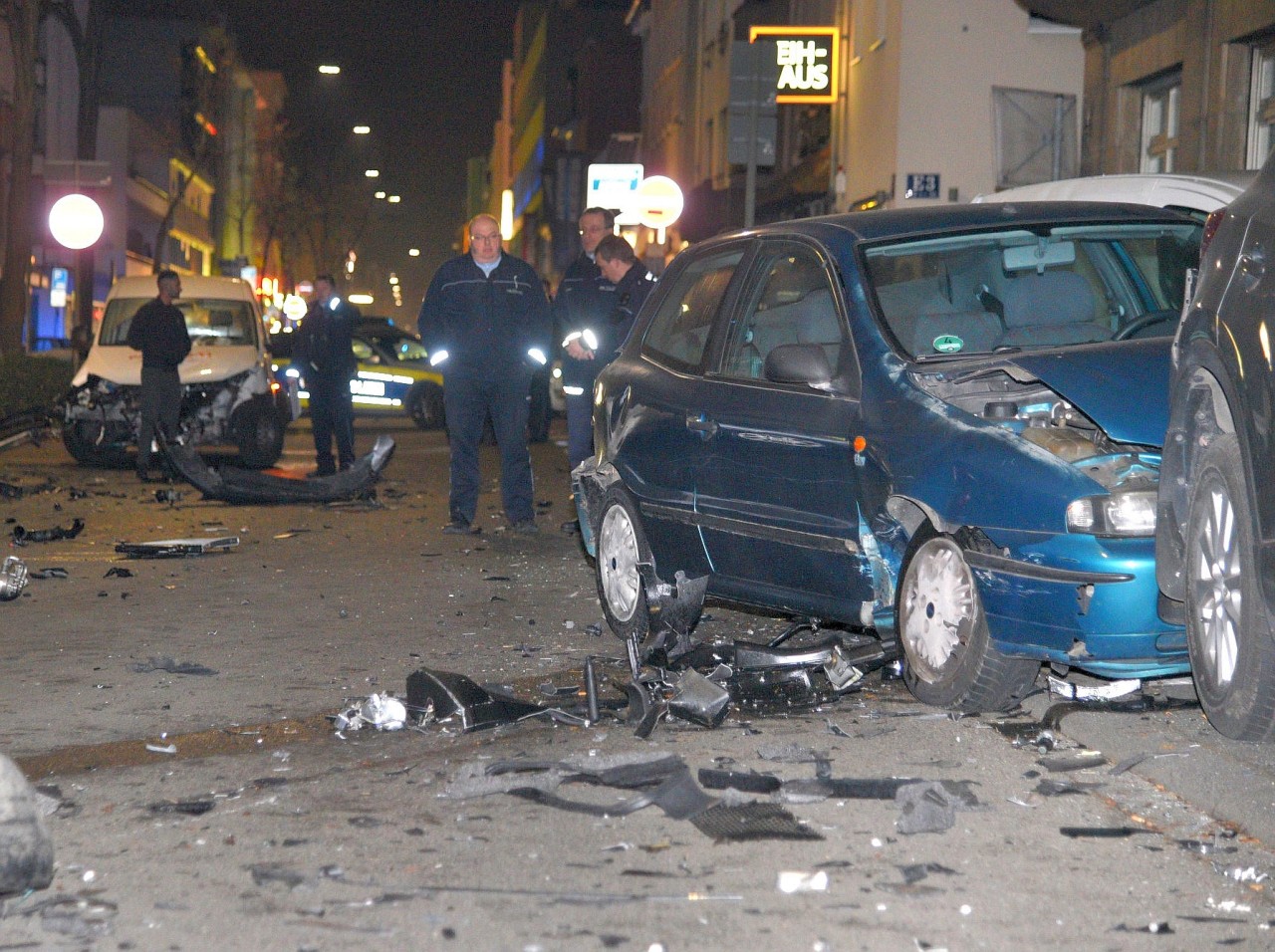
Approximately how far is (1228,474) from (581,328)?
27.5 ft

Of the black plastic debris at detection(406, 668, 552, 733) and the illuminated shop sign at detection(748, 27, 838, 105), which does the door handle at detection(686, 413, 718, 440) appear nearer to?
the black plastic debris at detection(406, 668, 552, 733)

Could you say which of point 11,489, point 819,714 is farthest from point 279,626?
point 11,489

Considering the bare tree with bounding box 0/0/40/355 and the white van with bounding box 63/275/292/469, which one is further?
the bare tree with bounding box 0/0/40/355

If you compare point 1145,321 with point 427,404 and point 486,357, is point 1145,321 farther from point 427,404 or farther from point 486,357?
point 427,404

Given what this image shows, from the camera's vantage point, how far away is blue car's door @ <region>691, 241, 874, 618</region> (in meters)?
6.39

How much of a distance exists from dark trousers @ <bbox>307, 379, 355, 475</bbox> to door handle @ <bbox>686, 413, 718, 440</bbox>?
10.5 metres

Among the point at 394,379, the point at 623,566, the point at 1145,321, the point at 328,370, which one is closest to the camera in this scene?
the point at 1145,321

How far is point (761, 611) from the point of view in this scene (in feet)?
28.1

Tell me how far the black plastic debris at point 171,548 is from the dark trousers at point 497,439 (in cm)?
164

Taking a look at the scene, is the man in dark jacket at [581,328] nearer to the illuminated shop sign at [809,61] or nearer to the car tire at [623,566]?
the car tire at [623,566]

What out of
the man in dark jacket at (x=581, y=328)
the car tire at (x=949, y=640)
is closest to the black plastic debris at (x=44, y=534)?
the man in dark jacket at (x=581, y=328)

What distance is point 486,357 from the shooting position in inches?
497

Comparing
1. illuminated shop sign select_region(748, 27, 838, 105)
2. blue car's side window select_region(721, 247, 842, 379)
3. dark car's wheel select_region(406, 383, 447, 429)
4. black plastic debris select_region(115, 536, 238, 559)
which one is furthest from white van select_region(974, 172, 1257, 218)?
illuminated shop sign select_region(748, 27, 838, 105)

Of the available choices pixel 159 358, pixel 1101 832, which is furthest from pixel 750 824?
pixel 159 358
